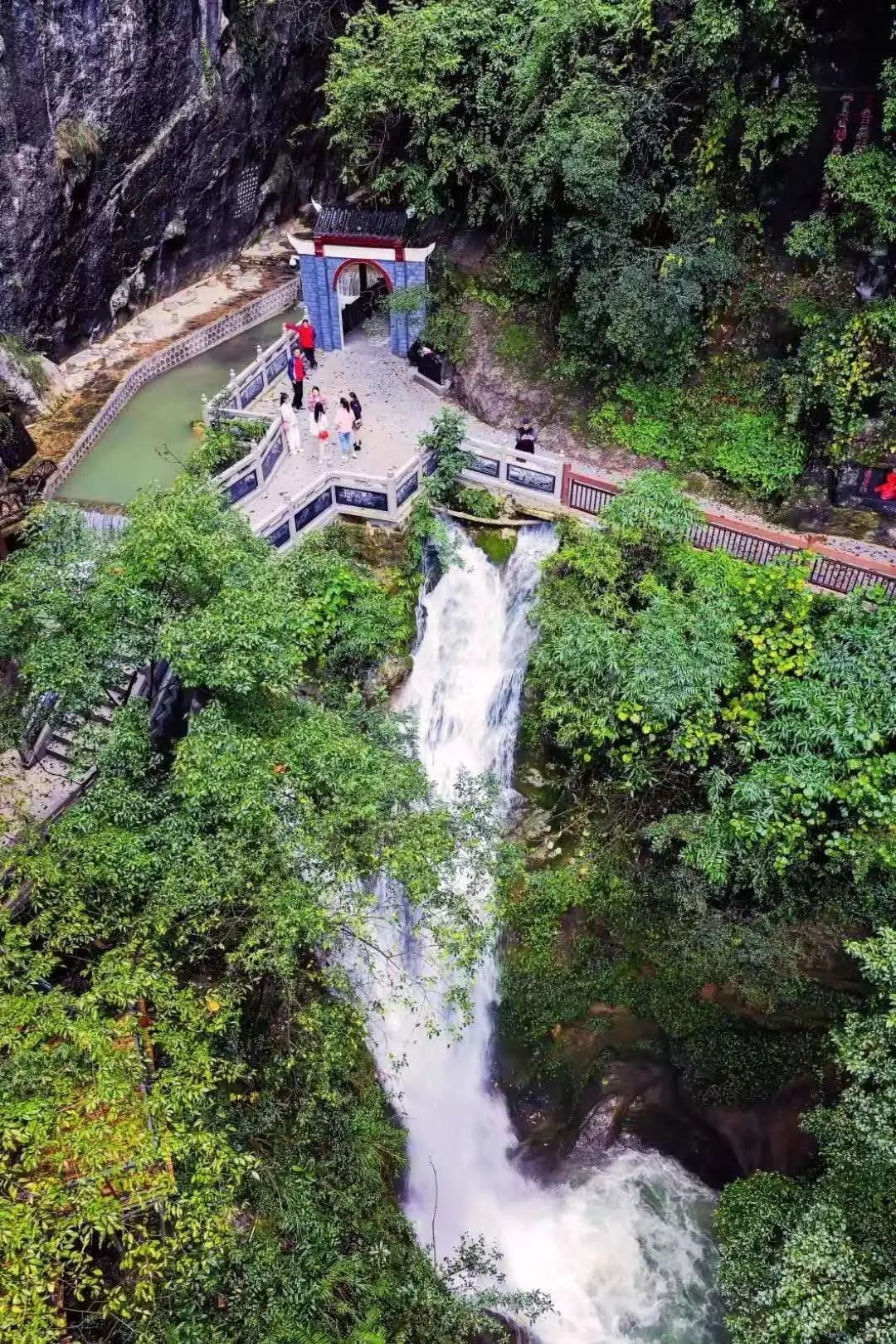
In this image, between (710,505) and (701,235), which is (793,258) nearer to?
(701,235)

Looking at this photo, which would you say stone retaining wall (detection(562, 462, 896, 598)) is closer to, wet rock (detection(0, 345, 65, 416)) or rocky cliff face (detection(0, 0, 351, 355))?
wet rock (detection(0, 345, 65, 416))

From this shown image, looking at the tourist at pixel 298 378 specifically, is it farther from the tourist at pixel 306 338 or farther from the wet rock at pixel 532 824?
the wet rock at pixel 532 824

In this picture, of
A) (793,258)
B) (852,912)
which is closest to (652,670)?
(852,912)

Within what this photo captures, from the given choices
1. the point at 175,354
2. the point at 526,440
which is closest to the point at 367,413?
the point at 526,440

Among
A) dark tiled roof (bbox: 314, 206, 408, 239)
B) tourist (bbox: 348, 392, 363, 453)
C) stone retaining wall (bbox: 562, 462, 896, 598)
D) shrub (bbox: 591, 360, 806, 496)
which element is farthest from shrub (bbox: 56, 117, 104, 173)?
stone retaining wall (bbox: 562, 462, 896, 598)

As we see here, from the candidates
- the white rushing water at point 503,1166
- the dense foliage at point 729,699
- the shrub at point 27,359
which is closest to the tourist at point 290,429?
the white rushing water at point 503,1166
